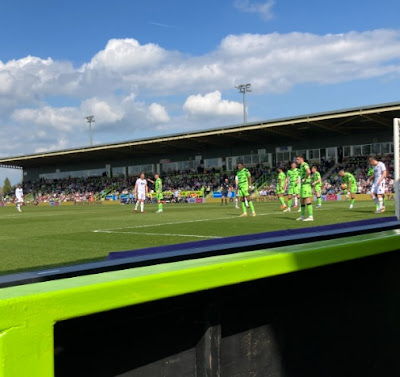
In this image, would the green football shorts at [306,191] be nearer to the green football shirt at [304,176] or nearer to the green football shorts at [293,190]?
the green football shirt at [304,176]

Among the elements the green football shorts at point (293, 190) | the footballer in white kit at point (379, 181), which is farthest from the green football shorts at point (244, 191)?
the footballer in white kit at point (379, 181)

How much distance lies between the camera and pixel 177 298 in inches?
60.9

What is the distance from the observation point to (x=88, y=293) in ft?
4.02

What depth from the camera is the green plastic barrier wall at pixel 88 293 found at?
108 cm

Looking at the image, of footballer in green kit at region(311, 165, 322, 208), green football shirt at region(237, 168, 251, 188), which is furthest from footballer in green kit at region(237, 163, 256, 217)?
footballer in green kit at region(311, 165, 322, 208)

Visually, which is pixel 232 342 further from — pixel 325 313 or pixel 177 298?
pixel 325 313

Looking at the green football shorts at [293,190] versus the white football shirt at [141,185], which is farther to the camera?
the white football shirt at [141,185]

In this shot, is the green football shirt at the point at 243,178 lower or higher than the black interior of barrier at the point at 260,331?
higher

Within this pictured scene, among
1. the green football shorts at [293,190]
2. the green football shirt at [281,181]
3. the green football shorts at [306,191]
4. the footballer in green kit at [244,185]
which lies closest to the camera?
the green football shorts at [306,191]

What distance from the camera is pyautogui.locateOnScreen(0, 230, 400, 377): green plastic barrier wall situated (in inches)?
42.6

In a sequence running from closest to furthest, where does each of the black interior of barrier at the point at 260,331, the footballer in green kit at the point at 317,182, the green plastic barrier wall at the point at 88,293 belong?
1. the green plastic barrier wall at the point at 88,293
2. the black interior of barrier at the point at 260,331
3. the footballer in green kit at the point at 317,182

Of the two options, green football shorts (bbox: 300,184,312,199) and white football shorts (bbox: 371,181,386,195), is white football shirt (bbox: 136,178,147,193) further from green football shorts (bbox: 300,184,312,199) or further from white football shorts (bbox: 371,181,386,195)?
white football shorts (bbox: 371,181,386,195)

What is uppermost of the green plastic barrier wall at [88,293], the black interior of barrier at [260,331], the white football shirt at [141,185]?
the white football shirt at [141,185]

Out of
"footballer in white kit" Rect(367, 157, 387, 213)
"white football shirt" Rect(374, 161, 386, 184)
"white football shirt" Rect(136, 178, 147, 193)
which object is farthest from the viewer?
"white football shirt" Rect(136, 178, 147, 193)
